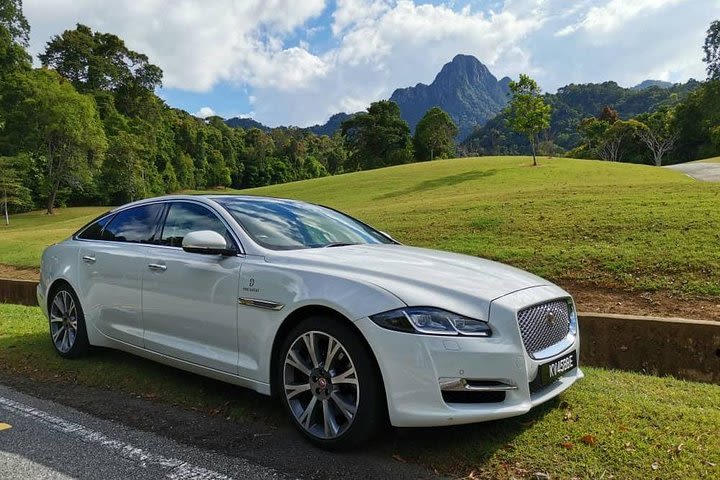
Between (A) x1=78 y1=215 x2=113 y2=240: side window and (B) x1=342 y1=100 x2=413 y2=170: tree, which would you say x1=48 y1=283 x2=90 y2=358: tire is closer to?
(A) x1=78 y1=215 x2=113 y2=240: side window

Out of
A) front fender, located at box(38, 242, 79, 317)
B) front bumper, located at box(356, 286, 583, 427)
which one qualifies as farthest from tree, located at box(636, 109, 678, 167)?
front bumper, located at box(356, 286, 583, 427)

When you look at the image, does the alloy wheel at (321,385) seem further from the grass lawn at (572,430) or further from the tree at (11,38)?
the tree at (11,38)

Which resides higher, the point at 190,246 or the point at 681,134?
the point at 681,134

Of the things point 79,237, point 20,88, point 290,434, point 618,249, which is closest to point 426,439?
point 290,434

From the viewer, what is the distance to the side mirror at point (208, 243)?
3648mm

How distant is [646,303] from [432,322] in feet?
17.6

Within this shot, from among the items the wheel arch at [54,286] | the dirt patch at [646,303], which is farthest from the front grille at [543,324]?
the wheel arch at [54,286]

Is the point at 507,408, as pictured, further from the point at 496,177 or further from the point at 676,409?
the point at 496,177

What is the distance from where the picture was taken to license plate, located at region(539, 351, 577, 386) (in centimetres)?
308

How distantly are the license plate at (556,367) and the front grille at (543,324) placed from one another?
0.11 meters

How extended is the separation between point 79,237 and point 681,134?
76.5 metres

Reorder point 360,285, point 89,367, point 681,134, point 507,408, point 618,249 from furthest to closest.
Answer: point 681,134, point 618,249, point 89,367, point 360,285, point 507,408

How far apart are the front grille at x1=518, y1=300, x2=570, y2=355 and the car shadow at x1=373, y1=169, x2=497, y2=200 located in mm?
25148

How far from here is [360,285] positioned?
10.1 feet
